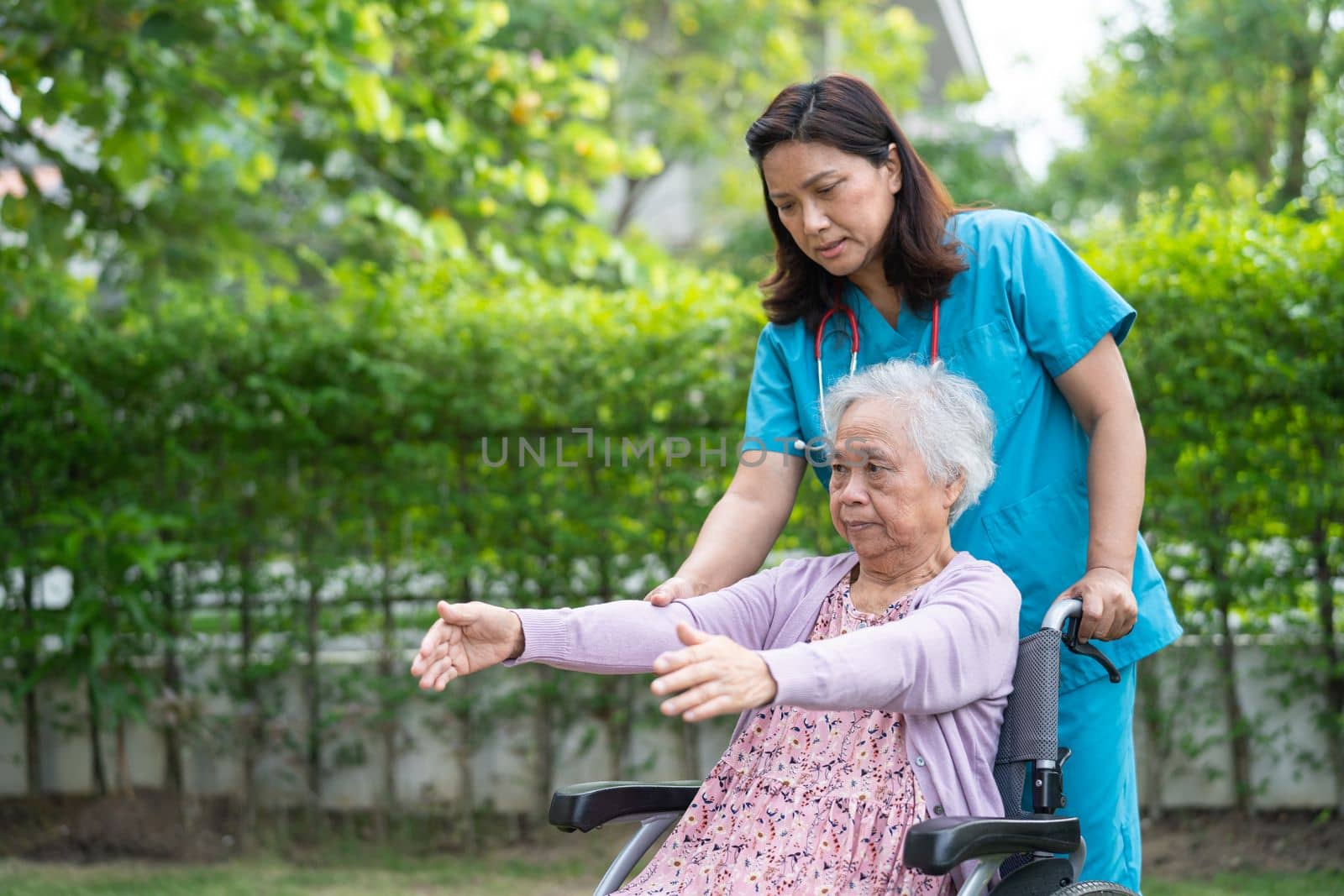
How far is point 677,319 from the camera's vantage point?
4.38 meters

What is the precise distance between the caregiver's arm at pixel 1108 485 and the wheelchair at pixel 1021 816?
4cm

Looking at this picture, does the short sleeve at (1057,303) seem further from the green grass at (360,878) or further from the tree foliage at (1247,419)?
the green grass at (360,878)

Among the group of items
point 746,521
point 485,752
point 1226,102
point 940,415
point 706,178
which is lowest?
point 485,752

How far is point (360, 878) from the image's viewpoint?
431 centimetres

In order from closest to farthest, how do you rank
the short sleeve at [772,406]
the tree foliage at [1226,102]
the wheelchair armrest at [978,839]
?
the wheelchair armrest at [978,839], the short sleeve at [772,406], the tree foliage at [1226,102]

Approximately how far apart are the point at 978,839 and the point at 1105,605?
0.42m

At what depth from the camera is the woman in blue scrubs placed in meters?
1.92

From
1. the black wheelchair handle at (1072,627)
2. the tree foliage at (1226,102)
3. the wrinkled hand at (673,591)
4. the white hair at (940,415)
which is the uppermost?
the tree foliage at (1226,102)

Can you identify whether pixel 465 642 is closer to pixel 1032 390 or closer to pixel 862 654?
pixel 862 654

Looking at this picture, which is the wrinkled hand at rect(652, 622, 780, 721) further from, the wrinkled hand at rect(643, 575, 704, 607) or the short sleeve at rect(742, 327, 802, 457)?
the short sleeve at rect(742, 327, 802, 457)

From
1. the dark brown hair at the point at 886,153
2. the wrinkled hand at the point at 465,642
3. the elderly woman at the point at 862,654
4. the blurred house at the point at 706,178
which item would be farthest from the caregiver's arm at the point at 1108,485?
the blurred house at the point at 706,178

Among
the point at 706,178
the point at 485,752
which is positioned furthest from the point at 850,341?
the point at 706,178

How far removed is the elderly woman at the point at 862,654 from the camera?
5.69 feet

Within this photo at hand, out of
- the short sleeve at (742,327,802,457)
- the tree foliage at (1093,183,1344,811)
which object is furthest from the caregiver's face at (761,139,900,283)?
the tree foliage at (1093,183,1344,811)
